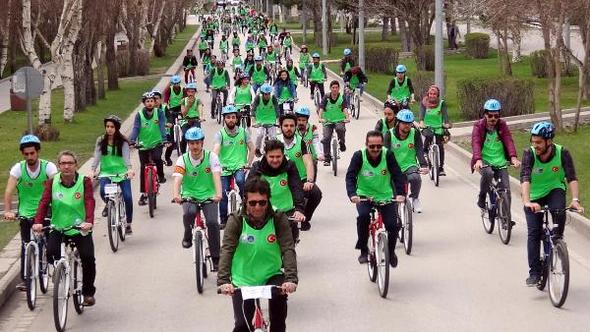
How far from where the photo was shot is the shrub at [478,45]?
58781mm

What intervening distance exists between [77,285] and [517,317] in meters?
4.12

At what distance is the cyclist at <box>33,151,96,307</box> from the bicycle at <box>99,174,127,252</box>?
2.58 m

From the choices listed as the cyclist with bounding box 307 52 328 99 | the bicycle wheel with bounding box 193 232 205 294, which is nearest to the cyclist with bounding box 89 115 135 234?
the bicycle wheel with bounding box 193 232 205 294

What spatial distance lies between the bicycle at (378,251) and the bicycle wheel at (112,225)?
353 cm

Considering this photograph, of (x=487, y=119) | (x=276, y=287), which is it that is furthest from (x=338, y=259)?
(x=276, y=287)

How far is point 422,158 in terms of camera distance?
46.6 ft

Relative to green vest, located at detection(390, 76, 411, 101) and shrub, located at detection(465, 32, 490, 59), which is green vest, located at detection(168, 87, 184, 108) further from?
shrub, located at detection(465, 32, 490, 59)

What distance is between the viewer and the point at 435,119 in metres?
19.0

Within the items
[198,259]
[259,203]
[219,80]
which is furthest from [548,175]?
[219,80]

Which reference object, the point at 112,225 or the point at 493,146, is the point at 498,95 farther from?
the point at 112,225

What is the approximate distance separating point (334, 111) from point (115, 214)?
24.9ft

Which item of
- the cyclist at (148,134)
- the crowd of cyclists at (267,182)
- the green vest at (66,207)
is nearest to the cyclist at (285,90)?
the crowd of cyclists at (267,182)

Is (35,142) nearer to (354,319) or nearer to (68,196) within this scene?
(68,196)

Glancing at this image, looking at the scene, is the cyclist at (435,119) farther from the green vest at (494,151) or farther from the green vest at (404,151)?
the green vest at (494,151)
